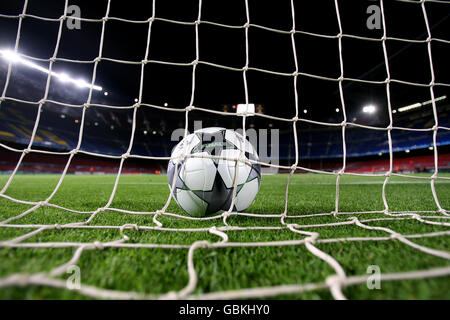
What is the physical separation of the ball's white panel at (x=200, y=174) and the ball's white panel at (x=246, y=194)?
0.69 feet

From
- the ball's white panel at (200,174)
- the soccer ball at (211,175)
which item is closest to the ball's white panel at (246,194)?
the soccer ball at (211,175)

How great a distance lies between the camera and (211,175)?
1.34m

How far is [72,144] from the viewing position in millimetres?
18969

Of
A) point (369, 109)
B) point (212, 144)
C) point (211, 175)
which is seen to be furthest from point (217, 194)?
point (369, 109)

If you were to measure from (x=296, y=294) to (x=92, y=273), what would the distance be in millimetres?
565

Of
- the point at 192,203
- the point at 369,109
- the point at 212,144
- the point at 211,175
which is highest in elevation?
the point at 369,109

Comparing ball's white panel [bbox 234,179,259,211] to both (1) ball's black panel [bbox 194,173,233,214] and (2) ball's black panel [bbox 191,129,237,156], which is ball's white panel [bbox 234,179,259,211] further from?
(2) ball's black panel [bbox 191,129,237,156]

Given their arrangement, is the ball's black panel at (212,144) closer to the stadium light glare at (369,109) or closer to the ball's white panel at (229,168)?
the ball's white panel at (229,168)

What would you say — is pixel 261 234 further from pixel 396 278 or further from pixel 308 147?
pixel 308 147

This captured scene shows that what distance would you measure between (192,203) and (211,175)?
23 centimetres

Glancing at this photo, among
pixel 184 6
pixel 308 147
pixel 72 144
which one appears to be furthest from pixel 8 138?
pixel 308 147

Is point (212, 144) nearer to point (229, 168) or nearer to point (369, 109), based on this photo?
point (229, 168)

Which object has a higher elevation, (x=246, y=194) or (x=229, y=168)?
(x=229, y=168)

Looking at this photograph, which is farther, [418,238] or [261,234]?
[261,234]
